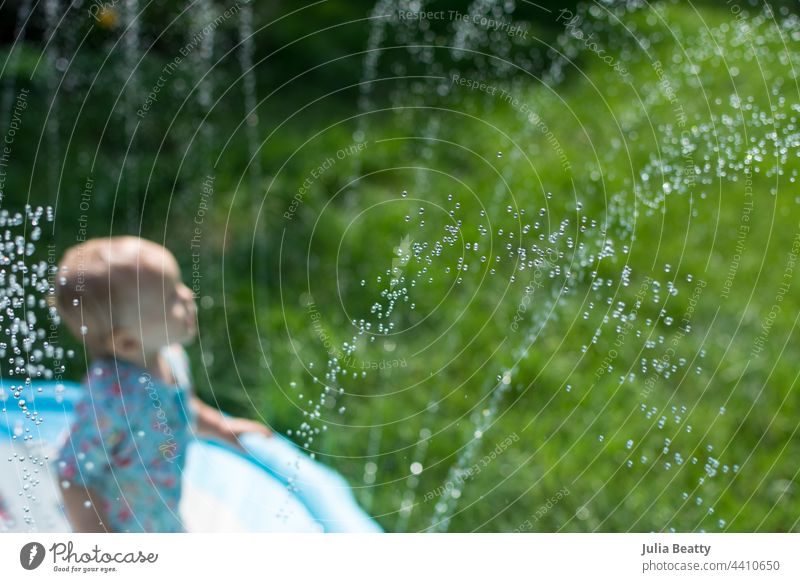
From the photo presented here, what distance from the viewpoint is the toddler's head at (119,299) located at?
107 cm

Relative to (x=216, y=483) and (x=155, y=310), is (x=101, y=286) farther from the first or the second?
(x=216, y=483)

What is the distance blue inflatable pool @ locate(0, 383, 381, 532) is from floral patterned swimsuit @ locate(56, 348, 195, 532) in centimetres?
5

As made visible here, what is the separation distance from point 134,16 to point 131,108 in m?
0.19

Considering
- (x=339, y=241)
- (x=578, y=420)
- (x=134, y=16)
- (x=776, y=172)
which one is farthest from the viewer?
(x=134, y=16)

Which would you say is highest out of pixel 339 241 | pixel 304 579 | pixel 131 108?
pixel 131 108

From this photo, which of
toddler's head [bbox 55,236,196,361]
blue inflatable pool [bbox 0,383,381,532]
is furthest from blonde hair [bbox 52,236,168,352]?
blue inflatable pool [bbox 0,383,381,532]

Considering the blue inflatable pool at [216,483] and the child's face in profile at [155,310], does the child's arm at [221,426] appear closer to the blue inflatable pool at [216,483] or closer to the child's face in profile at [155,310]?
the blue inflatable pool at [216,483]

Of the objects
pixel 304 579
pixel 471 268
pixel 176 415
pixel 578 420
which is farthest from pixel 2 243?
pixel 578 420

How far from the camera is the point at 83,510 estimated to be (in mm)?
1020

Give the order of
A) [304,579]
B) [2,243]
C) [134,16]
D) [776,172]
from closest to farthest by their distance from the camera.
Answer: [304,579] → [2,243] → [776,172] → [134,16]

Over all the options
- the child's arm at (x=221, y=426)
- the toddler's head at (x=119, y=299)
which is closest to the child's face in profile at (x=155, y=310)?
the toddler's head at (x=119, y=299)

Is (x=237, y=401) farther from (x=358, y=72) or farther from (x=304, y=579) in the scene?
(x=358, y=72)

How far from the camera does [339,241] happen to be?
1629mm

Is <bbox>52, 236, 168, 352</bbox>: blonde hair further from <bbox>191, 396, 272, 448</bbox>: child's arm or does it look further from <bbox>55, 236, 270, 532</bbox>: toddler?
<bbox>191, 396, 272, 448</bbox>: child's arm
